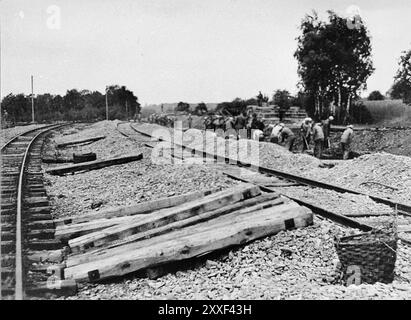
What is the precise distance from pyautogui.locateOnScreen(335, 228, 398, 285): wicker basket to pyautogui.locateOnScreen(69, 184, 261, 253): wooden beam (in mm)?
2040

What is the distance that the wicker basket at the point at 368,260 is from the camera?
4629 mm

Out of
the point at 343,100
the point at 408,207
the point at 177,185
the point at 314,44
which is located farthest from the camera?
the point at 343,100

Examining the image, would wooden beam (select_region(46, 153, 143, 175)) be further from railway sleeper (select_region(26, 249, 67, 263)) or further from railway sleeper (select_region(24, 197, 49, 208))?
railway sleeper (select_region(26, 249, 67, 263))

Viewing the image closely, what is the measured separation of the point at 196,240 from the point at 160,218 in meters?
0.95

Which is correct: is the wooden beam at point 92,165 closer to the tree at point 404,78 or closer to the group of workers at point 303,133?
the group of workers at point 303,133

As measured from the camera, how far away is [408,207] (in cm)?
763

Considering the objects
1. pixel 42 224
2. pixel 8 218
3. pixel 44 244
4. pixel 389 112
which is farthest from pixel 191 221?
pixel 389 112

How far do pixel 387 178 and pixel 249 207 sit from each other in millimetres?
5257

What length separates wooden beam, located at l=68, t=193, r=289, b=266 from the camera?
507 centimetres

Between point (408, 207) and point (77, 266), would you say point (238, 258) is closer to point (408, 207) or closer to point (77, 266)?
point (77, 266)

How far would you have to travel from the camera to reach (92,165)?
40.7ft

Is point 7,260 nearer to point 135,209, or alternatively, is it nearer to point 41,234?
point 41,234

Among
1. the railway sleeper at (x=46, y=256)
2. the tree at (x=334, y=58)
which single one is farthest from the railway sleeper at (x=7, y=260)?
the tree at (x=334, y=58)
